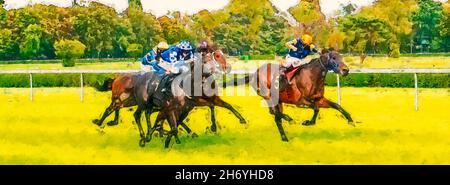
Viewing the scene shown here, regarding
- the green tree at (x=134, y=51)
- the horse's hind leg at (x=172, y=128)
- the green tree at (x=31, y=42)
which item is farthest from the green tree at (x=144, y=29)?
the horse's hind leg at (x=172, y=128)

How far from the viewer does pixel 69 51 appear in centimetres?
1498

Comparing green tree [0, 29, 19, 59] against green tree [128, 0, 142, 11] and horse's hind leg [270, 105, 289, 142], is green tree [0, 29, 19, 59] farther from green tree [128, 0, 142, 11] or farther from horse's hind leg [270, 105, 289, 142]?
horse's hind leg [270, 105, 289, 142]

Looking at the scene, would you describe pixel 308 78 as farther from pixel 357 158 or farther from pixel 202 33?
pixel 202 33

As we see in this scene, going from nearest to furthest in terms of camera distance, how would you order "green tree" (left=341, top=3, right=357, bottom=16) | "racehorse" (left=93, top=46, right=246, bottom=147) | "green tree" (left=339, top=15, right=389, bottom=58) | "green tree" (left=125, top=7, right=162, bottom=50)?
"racehorse" (left=93, top=46, right=246, bottom=147) → "green tree" (left=125, top=7, right=162, bottom=50) → "green tree" (left=339, top=15, right=389, bottom=58) → "green tree" (left=341, top=3, right=357, bottom=16)

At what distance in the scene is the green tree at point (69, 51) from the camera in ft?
48.6

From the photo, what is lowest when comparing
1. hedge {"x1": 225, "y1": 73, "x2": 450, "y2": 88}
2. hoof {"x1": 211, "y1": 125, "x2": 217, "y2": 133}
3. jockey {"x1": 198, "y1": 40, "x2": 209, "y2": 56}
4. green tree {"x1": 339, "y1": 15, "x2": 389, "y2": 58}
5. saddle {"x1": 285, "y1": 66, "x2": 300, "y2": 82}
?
hoof {"x1": 211, "y1": 125, "x2": 217, "y2": 133}

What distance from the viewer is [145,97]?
315 inches

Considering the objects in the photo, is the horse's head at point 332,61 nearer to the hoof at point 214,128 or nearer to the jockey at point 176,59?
the hoof at point 214,128

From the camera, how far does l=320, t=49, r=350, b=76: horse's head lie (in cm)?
848

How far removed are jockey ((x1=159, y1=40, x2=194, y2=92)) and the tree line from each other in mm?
7663

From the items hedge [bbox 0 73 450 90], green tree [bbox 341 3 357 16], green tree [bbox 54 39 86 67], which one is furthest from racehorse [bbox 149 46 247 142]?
green tree [bbox 341 3 357 16]

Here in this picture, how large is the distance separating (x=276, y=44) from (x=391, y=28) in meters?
4.07

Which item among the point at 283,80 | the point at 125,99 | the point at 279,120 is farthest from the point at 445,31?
the point at 279,120

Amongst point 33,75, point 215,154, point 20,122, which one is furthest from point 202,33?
point 215,154
